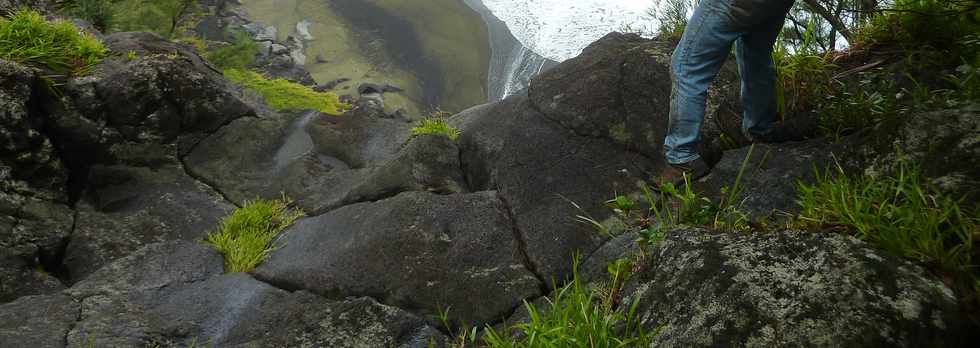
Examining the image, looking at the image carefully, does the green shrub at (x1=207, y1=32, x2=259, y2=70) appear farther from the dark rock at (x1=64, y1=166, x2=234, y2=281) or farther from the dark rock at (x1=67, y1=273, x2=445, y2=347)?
the dark rock at (x1=67, y1=273, x2=445, y2=347)

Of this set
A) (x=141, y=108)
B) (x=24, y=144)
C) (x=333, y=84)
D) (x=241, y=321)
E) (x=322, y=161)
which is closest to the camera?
(x=241, y=321)

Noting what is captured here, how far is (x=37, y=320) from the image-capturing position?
124 inches

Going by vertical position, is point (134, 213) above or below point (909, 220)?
below

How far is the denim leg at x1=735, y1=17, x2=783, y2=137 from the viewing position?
351 centimetres

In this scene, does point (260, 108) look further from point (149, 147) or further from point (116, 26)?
point (116, 26)

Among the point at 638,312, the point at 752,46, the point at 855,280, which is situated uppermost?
the point at 752,46

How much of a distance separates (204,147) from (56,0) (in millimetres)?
3920

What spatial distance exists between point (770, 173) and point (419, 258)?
6.92 feet

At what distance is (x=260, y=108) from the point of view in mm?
6387

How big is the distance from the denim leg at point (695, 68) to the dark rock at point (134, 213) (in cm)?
339

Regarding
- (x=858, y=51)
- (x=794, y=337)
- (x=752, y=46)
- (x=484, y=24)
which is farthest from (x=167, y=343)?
(x=484, y=24)

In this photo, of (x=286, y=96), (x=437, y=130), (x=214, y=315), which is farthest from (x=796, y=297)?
(x=286, y=96)

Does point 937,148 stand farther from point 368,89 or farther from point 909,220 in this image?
point 368,89

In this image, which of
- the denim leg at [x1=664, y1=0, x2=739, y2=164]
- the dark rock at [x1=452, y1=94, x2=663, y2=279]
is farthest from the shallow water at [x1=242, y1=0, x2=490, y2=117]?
the denim leg at [x1=664, y1=0, x2=739, y2=164]
